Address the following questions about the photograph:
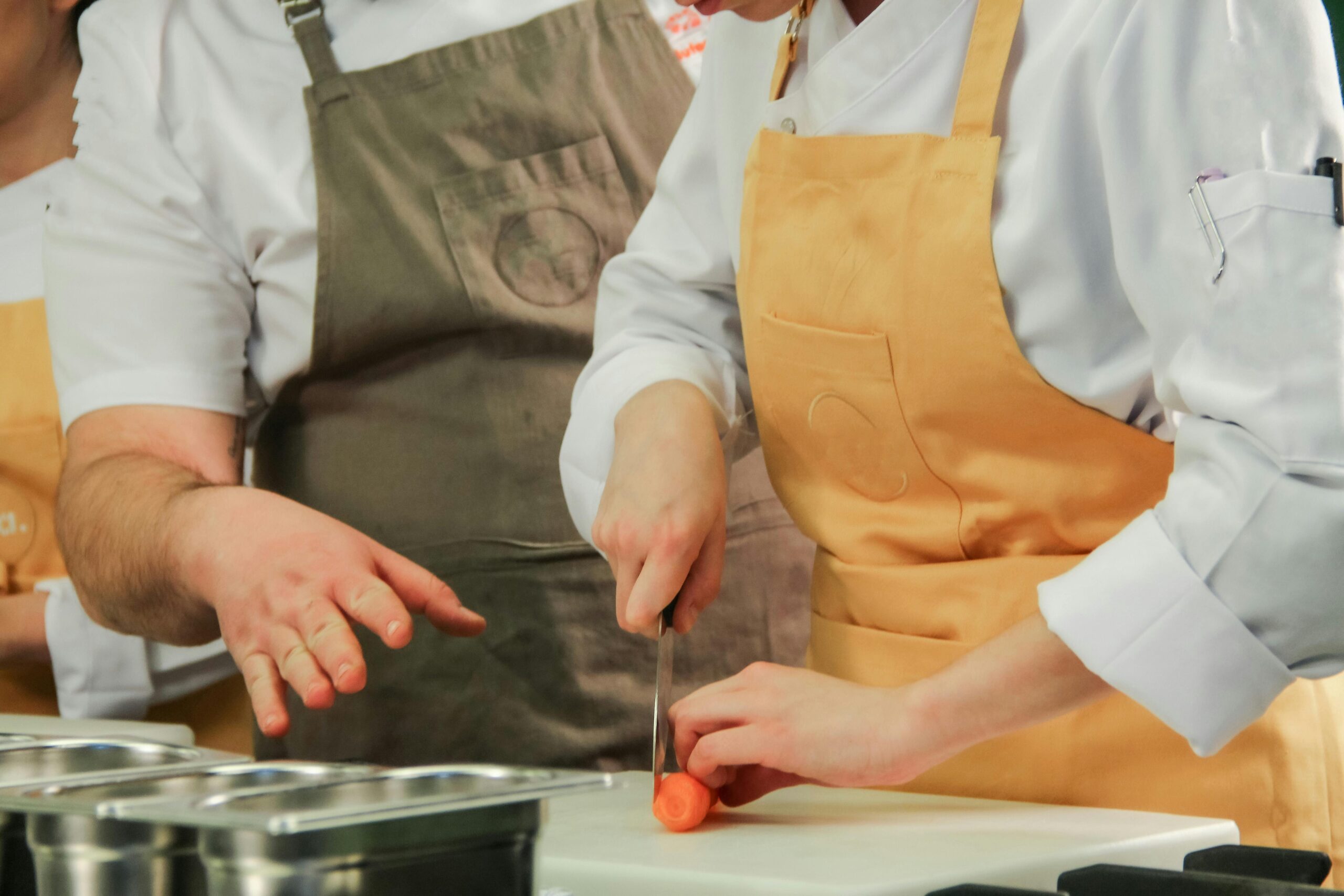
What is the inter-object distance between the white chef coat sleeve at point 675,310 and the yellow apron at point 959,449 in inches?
5.3

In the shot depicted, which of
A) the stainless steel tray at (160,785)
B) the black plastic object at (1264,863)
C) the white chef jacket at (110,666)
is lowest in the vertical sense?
the white chef jacket at (110,666)

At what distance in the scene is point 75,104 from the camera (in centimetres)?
175

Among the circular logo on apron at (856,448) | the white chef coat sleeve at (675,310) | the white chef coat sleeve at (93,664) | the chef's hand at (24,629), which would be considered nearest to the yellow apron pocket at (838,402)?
the circular logo on apron at (856,448)

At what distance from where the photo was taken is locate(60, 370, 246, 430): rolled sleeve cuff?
137 cm

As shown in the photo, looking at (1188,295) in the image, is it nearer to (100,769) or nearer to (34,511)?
(100,769)

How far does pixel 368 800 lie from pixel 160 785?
0.11m

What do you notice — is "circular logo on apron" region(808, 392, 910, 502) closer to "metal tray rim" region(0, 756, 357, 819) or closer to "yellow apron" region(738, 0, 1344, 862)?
"yellow apron" region(738, 0, 1344, 862)

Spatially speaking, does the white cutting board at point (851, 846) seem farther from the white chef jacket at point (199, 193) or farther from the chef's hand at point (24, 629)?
the chef's hand at point (24, 629)

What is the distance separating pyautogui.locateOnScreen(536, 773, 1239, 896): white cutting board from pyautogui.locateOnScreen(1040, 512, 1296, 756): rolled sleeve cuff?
80 millimetres

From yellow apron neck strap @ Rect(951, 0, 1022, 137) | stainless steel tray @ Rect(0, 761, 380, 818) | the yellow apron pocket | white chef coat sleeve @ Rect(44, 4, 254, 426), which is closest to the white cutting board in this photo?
stainless steel tray @ Rect(0, 761, 380, 818)

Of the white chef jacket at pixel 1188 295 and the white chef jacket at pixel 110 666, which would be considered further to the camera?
the white chef jacket at pixel 110 666

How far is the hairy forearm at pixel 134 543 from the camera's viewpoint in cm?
119

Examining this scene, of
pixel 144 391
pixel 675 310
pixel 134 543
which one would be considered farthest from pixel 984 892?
pixel 144 391

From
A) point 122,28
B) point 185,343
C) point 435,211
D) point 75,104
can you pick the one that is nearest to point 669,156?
point 435,211
